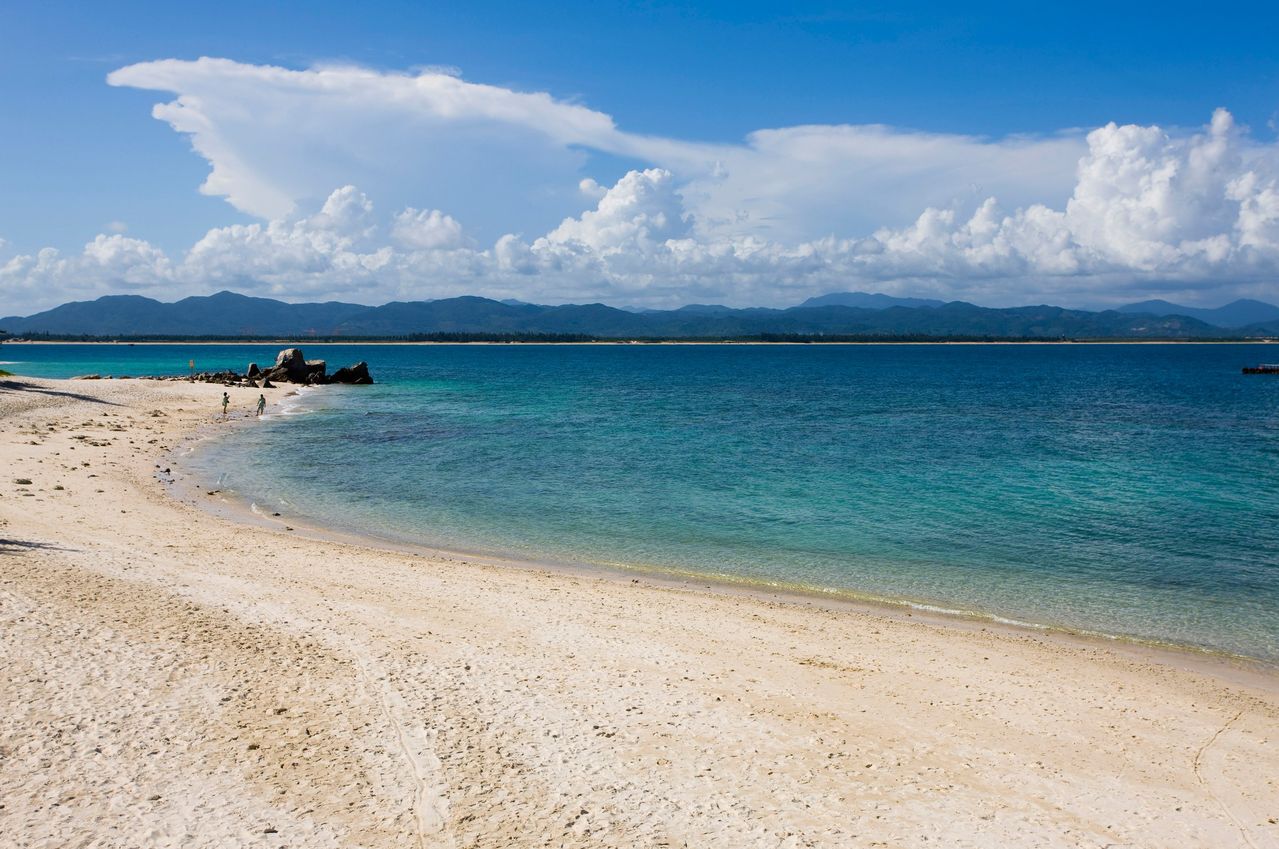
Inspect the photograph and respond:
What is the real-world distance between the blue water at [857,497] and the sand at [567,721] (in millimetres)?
3376

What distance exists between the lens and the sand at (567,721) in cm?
785

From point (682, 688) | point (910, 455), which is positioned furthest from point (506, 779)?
point (910, 455)

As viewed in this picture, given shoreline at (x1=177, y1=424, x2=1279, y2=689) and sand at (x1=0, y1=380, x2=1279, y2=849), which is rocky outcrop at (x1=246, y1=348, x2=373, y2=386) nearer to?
shoreline at (x1=177, y1=424, x2=1279, y2=689)

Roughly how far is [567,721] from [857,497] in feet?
65.0

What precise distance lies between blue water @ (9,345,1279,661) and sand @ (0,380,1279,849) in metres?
3.38

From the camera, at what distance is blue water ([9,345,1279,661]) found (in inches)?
727

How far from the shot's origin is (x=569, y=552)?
70.0 feet

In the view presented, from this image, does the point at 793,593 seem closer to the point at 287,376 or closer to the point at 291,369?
the point at 287,376

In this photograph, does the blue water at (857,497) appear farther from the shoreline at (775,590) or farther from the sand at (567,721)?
the sand at (567,721)

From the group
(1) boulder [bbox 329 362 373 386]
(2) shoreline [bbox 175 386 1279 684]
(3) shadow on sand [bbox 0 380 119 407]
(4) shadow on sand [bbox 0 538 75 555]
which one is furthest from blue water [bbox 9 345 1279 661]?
(1) boulder [bbox 329 362 373 386]

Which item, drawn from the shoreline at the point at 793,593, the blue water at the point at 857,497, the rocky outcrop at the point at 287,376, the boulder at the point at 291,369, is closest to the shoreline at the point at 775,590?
the shoreline at the point at 793,593

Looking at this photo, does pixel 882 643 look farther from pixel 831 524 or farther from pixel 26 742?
pixel 26 742

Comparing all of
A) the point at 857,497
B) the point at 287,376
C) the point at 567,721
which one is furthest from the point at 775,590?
the point at 287,376

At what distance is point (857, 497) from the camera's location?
28.0 meters
